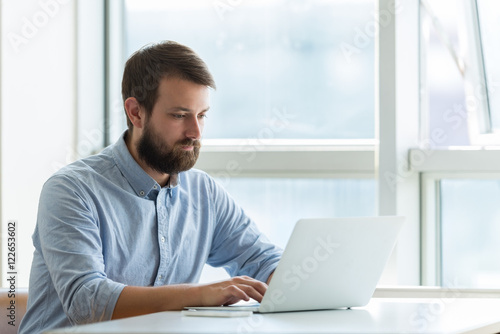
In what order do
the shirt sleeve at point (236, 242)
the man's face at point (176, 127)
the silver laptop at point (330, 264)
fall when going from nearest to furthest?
the silver laptop at point (330, 264), the man's face at point (176, 127), the shirt sleeve at point (236, 242)

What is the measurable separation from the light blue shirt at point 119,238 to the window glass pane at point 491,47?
131cm

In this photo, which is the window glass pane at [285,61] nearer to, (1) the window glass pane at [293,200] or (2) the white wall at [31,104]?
(1) the window glass pane at [293,200]

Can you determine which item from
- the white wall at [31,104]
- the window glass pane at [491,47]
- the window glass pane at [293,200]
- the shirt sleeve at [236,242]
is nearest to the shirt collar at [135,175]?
the shirt sleeve at [236,242]

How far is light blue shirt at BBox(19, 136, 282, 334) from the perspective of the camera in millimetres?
1731

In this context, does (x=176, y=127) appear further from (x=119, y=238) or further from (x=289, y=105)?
(x=289, y=105)

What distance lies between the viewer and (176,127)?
2064mm

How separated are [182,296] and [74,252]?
0.28 meters

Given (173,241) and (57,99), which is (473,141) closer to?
(173,241)

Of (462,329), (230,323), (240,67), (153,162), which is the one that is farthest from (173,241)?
(240,67)

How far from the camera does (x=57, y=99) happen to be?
3305 millimetres

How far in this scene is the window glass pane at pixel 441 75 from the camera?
3051mm

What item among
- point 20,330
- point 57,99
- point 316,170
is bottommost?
point 20,330

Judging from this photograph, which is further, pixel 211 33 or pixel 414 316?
pixel 211 33

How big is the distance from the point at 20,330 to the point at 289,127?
165 cm
